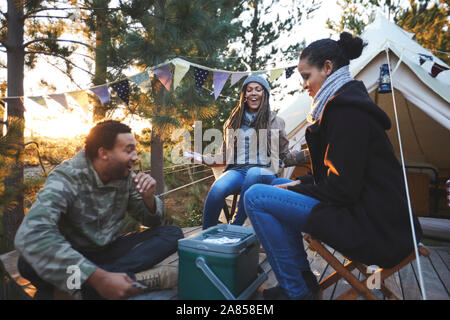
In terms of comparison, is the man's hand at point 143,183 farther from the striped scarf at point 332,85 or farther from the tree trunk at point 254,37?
the tree trunk at point 254,37

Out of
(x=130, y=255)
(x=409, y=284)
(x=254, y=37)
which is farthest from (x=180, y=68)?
(x=254, y=37)

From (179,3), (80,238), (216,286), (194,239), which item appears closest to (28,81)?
(179,3)

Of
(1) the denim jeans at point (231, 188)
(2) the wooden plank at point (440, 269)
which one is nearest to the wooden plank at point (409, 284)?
(2) the wooden plank at point (440, 269)

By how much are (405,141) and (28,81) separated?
5922 mm

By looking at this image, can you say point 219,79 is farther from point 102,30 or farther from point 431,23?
point 431,23

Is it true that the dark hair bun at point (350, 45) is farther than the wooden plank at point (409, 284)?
No

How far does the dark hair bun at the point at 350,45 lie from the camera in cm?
153

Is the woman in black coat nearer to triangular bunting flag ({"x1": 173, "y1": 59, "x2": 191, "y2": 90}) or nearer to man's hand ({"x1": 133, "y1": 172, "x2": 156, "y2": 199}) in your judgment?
man's hand ({"x1": 133, "y1": 172, "x2": 156, "y2": 199})

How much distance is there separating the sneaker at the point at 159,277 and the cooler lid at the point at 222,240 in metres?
0.23

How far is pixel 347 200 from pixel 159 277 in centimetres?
108

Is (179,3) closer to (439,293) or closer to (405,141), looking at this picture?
(439,293)
